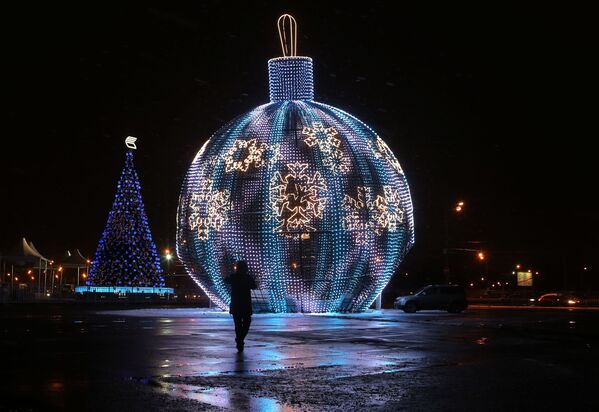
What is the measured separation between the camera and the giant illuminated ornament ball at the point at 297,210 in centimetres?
2680

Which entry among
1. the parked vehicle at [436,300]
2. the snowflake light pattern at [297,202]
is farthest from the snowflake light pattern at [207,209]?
the parked vehicle at [436,300]

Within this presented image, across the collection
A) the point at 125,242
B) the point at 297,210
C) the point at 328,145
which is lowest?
the point at 297,210

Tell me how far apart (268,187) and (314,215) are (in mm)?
1581

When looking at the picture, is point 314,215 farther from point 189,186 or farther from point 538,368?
point 538,368

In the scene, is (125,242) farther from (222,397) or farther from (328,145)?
(222,397)

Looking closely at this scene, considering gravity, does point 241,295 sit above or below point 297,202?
below

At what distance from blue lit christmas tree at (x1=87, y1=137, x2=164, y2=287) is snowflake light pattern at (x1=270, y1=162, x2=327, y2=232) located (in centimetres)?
1850

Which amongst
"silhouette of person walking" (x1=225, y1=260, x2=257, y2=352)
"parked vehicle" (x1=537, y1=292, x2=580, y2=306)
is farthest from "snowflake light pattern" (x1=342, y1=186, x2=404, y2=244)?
"parked vehicle" (x1=537, y1=292, x2=580, y2=306)

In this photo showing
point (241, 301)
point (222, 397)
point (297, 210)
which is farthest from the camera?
point (297, 210)

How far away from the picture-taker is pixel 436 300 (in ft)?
109

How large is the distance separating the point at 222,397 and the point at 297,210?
1850 centimetres

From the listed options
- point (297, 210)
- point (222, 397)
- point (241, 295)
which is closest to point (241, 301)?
point (241, 295)

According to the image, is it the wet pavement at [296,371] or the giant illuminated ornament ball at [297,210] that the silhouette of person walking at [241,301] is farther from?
the giant illuminated ornament ball at [297,210]

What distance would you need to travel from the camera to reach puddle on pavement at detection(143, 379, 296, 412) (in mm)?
7816
